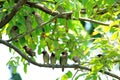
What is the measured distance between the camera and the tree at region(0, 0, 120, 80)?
286 cm

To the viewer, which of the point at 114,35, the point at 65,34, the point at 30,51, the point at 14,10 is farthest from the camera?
the point at 65,34

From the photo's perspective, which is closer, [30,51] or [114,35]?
[114,35]

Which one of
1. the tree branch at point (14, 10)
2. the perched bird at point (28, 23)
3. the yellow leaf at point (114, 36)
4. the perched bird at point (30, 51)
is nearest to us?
the tree branch at point (14, 10)

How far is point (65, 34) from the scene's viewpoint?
3350 millimetres

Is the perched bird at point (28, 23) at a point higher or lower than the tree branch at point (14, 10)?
lower

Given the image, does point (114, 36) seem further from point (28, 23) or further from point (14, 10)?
point (14, 10)

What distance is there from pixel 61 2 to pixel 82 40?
2.49ft

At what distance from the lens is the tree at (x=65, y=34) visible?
2857 mm

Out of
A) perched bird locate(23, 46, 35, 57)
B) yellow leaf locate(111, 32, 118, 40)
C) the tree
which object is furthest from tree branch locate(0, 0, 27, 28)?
yellow leaf locate(111, 32, 118, 40)

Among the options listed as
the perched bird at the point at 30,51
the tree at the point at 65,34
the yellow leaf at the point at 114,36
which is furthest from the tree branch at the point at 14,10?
the yellow leaf at the point at 114,36

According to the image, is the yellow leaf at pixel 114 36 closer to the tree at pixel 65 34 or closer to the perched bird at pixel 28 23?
the tree at pixel 65 34

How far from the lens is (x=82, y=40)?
3.35 m

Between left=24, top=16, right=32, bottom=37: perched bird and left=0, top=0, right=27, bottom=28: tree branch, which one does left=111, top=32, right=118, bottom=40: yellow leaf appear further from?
left=0, top=0, right=27, bottom=28: tree branch

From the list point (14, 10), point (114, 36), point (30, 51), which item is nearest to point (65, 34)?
point (30, 51)
